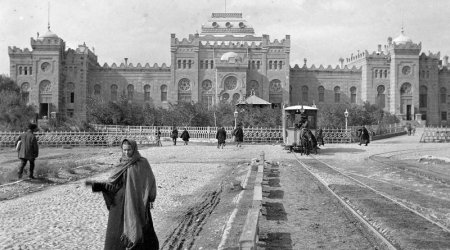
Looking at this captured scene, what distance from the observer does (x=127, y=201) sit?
15.7 ft

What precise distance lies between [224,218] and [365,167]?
9978 mm

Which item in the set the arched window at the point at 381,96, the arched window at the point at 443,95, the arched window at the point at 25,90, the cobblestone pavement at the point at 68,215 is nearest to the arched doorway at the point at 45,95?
the arched window at the point at 25,90

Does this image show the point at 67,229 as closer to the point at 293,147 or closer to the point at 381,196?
the point at 381,196

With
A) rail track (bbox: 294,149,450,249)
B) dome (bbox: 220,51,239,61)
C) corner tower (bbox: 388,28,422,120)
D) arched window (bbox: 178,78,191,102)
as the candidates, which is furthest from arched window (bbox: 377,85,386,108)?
rail track (bbox: 294,149,450,249)

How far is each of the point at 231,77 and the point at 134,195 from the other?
55484 mm

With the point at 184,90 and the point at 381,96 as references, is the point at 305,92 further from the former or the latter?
the point at 184,90

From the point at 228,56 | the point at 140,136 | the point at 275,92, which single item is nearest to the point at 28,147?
the point at 140,136

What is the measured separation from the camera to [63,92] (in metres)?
60.4

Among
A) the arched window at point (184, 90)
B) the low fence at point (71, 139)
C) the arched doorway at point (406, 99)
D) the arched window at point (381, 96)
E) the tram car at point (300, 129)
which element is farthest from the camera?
the arched window at point (381, 96)

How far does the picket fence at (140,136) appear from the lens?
30.8 m

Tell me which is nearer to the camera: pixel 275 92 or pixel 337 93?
pixel 275 92

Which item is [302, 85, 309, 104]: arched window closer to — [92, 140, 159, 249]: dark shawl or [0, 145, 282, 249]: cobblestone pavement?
[0, 145, 282, 249]: cobblestone pavement

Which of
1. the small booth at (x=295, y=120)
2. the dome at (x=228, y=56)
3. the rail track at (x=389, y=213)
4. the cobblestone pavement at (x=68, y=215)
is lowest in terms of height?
the cobblestone pavement at (x=68, y=215)

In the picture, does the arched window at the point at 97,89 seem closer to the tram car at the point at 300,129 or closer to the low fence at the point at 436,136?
the low fence at the point at 436,136
